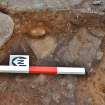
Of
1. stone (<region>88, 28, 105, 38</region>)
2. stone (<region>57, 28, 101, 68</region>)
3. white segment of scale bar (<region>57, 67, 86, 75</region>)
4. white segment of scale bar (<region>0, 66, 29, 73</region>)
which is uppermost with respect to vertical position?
stone (<region>88, 28, 105, 38</region>)

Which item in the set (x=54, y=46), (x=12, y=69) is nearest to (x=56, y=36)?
(x=54, y=46)

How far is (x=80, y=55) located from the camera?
1520 mm

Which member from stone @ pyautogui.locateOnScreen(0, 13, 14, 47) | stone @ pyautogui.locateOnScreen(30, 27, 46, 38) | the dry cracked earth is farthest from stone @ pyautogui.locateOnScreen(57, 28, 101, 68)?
stone @ pyautogui.locateOnScreen(0, 13, 14, 47)

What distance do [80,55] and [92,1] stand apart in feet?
1.22

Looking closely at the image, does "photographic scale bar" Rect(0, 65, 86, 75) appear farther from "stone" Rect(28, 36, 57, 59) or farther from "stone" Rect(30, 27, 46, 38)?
"stone" Rect(30, 27, 46, 38)

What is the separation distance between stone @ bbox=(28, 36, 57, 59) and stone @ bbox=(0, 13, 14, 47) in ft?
0.41

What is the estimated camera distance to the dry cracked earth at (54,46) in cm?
139

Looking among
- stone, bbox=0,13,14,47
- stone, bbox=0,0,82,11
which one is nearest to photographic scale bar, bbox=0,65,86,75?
stone, bbox=0,13,14,47

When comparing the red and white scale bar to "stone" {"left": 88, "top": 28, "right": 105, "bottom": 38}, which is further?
"stone" {"left": 88, "top": 28, "right": 105, "bottom": 38}

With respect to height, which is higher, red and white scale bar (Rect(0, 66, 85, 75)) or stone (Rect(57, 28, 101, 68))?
stone (Rect(57, 28, 101, 68))

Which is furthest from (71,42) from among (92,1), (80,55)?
(92,1)

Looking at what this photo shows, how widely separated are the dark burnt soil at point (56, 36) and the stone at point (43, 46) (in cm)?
3

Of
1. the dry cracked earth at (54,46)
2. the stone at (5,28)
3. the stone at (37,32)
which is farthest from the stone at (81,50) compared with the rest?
the stone at (5,28)

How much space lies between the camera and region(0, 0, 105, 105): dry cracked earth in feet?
4.58
